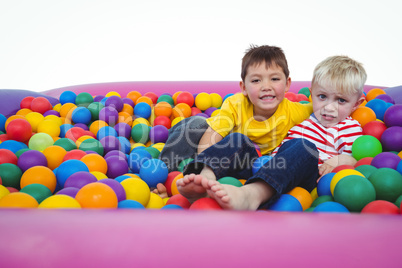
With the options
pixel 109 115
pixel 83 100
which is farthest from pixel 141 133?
pixel 83 100

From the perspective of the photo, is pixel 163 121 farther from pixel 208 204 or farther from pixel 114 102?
pixel 208 204

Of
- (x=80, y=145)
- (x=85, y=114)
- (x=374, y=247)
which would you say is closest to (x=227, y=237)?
(x=374, y=247)

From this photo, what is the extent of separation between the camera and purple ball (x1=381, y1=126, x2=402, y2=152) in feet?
4.21

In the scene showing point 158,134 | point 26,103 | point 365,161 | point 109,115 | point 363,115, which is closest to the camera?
point 365,161

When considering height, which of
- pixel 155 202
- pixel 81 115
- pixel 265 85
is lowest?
pixel 155 202

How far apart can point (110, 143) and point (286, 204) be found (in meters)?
0.89

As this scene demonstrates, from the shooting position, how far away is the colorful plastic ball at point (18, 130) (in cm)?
156

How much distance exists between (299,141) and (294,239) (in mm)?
559

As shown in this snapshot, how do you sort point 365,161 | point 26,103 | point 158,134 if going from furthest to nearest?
point 26,103, point 158,134, point 365,161

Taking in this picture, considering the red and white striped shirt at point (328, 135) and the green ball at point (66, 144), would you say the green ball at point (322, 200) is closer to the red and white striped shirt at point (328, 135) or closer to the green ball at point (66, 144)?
the red and white striped shirt at point (328, 135)

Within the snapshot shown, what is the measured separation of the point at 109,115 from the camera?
1.80 metres

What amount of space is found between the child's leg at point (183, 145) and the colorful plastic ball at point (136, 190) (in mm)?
342

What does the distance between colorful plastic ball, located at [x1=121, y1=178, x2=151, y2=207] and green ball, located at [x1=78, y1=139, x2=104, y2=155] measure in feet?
1.65

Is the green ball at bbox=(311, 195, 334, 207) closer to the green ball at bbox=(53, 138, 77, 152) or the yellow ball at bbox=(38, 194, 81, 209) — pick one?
the yellow ball at bbox=(38, 194, 81, 209)
